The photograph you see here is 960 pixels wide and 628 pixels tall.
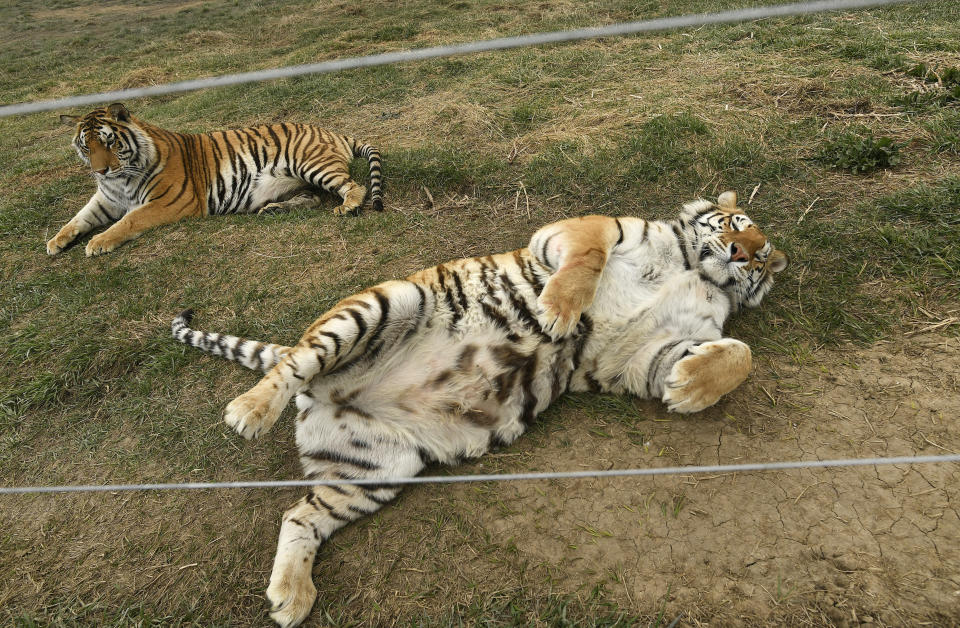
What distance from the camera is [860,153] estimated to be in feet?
11.4

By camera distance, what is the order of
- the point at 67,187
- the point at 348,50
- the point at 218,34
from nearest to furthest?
the point at 67,187, the point at 348,50, the point at 218,34

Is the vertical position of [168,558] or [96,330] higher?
[96,330]

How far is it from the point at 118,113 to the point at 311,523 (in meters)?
4.47

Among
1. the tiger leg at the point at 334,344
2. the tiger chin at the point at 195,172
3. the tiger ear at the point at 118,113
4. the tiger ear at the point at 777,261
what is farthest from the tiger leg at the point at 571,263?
the tiger ear at the point at 118,113

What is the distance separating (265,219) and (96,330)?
1.49 meters

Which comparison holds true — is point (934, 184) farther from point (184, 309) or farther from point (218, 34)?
point (218, 34)

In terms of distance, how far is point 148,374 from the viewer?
118 inches

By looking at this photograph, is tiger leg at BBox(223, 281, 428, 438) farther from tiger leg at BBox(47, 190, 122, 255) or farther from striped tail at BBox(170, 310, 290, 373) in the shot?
tiger leg at BBox(47, 190, 122, 255)

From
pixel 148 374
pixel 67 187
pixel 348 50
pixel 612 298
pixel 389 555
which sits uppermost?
pixel 348 50

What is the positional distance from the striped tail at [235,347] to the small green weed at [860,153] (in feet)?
11.9

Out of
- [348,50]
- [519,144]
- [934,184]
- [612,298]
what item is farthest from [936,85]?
[348,50]

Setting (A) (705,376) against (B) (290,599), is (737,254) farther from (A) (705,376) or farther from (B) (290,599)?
(B) (290,599)

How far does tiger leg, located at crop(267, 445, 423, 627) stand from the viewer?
1939mm

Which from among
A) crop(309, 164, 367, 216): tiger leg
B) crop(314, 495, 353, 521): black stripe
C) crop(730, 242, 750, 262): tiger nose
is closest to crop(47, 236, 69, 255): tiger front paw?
crop(309, 164, 367, 216): tiger leg
